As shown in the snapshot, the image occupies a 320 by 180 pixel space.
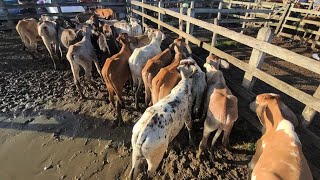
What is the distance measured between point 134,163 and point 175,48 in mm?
3489

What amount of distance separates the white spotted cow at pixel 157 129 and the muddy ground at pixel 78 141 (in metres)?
0.73

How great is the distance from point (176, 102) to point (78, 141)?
2446mm

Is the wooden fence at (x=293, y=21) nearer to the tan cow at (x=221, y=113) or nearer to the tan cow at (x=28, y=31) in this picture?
the tan cow at (x=221, y=113)

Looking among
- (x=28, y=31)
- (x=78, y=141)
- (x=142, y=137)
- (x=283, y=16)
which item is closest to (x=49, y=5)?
(x=28, y=31)

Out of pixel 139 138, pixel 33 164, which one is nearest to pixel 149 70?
pixel 139 138

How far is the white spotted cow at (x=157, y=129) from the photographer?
3.21m

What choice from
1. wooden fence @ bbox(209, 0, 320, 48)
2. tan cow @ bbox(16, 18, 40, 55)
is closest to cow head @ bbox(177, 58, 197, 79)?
tan cow @ bbox(16, 18, 40, 55)

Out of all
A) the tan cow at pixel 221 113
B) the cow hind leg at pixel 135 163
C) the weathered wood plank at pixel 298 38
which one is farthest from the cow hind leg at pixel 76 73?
the weathered wood plank at pixel 298 38

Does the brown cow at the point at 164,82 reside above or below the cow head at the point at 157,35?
below

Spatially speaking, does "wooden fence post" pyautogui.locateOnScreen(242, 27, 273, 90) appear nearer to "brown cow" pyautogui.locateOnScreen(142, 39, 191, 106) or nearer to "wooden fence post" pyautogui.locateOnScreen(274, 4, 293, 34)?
"brown cow" pyautogui.locateOnScreen(142, 39, 191, 106)

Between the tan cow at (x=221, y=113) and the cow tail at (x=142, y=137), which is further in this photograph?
the tan cow at (x=221, y=113)

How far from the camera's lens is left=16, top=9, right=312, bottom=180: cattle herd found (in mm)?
2916

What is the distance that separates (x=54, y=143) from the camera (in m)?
4.88

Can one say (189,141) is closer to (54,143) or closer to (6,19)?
(54,143)
